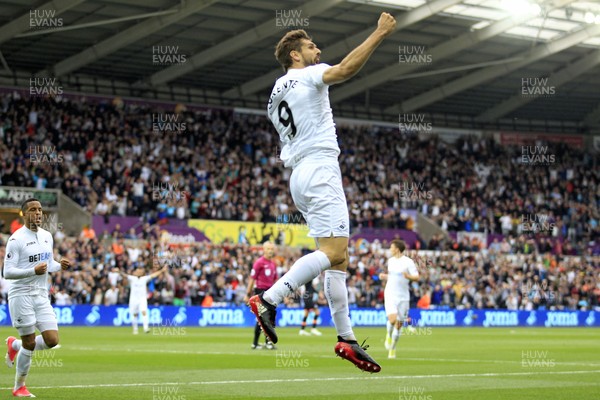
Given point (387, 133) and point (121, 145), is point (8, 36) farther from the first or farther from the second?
point (387, 133)

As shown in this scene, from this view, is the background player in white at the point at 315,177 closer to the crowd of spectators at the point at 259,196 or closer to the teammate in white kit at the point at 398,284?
the teammate in white kit at the point at 398,284

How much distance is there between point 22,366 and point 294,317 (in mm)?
28622

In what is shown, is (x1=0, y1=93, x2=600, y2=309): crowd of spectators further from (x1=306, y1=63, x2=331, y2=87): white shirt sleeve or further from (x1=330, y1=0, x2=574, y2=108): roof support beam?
(x1=306, y1=63, x2=331, y2=87): white shirt sleeve

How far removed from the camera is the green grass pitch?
13.0 metres

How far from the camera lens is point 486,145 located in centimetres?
6128

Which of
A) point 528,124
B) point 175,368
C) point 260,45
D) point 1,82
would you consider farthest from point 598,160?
point 175,368

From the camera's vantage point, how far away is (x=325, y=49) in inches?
1866

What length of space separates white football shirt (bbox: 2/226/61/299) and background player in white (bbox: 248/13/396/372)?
15.6ft

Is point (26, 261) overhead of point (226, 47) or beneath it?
beneath
